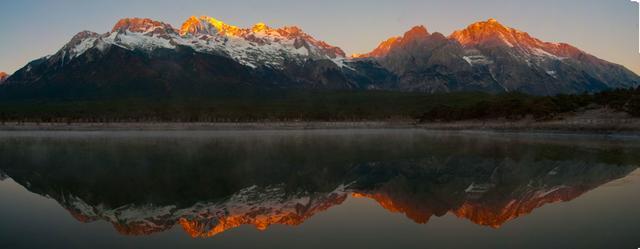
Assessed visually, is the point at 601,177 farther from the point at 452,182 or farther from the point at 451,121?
the point at 451,121

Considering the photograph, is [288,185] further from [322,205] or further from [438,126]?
[438,126]

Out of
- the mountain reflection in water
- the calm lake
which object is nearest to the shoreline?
the mountain reflection in water

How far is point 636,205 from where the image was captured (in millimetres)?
21094

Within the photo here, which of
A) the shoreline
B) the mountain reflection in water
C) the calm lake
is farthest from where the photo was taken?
the shoreline

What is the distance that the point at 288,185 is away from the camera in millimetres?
27984

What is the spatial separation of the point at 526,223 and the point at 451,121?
130m

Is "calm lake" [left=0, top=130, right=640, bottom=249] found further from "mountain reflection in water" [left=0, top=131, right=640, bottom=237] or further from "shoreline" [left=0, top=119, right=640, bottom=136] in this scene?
"shoreline" [left=0, top=119, right=640, bottom=136]

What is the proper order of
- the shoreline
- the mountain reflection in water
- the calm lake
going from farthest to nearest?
the shoreline → the mountain reflection in water → the calm lake

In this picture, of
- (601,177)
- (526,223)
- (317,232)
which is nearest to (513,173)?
(601,177)

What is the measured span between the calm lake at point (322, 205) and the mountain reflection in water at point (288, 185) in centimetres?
8

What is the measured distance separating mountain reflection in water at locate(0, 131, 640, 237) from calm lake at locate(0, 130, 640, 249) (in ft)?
0.26

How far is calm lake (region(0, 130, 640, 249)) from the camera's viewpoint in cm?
1634

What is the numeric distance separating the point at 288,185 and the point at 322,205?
233 inches

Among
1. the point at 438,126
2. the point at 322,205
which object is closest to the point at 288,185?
the point at 322,205
